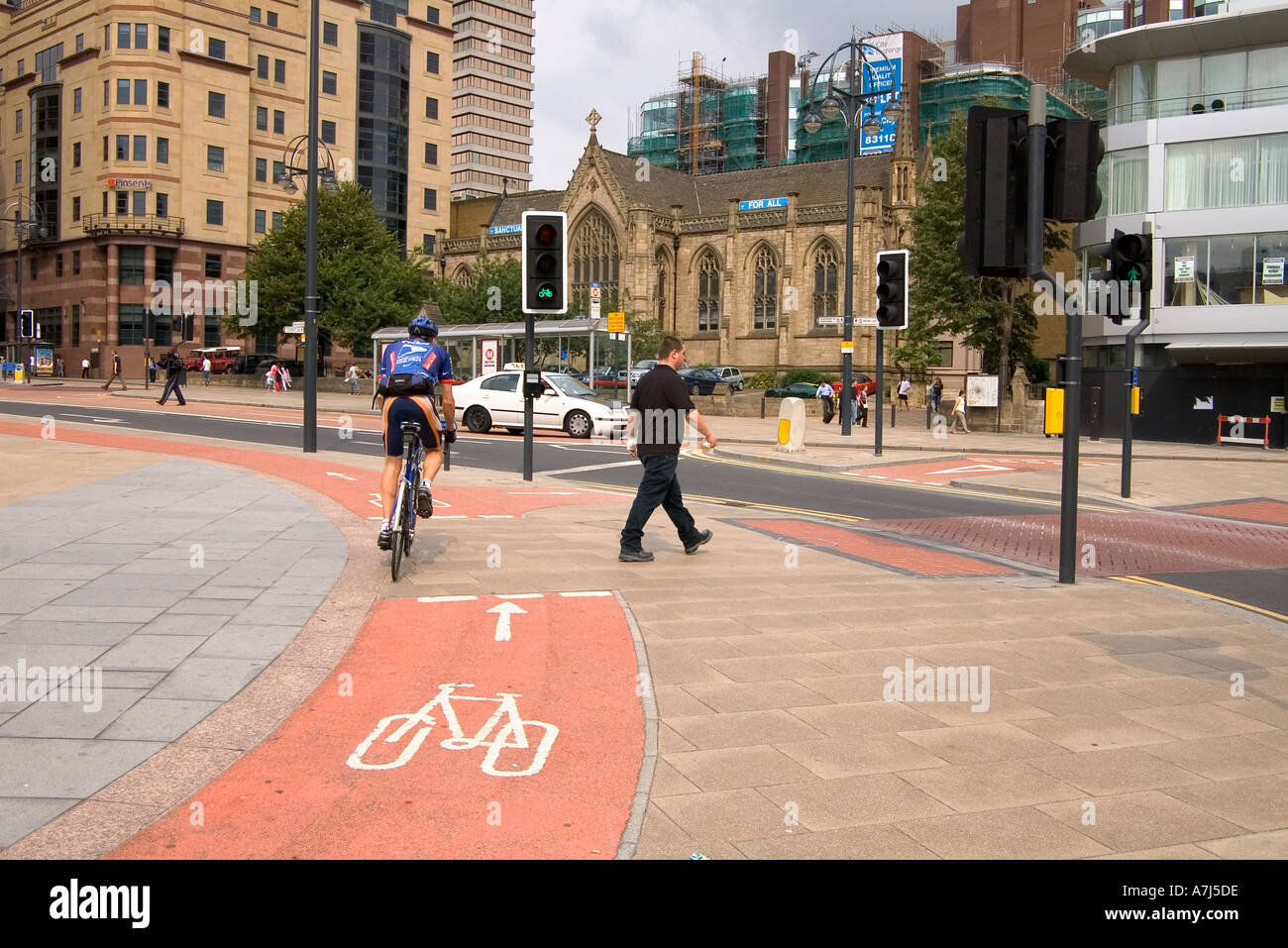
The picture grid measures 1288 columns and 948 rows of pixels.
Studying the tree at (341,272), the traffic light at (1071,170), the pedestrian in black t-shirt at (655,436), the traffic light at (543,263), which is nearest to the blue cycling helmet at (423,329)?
the pedestrian in black t-shirt at (655,436)

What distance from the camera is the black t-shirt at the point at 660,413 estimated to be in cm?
914

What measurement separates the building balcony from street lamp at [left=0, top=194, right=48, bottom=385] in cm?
291

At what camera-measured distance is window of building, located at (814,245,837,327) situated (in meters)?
67.9

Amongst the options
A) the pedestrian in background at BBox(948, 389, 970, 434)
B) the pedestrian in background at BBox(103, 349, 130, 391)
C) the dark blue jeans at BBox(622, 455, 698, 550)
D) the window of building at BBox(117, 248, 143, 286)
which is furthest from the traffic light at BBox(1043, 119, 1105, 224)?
the window of building at BBox(117, 248, 143, 286)

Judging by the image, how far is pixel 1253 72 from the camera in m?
35.6

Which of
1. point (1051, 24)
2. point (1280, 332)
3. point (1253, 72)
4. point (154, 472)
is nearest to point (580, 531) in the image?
point (154, 472)

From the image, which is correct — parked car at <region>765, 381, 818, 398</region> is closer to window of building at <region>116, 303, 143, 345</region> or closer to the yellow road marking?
window of building at <region>116, 303, 143, 345</region>

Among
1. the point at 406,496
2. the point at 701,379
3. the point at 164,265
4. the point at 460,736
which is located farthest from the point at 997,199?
the point at 164,265

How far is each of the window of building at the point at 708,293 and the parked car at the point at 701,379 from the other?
18670 millimetres

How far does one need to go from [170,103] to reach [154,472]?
201 ft

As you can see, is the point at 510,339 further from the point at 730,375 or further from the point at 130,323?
the point at 130,323

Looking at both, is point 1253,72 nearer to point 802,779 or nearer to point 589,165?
point 802,779

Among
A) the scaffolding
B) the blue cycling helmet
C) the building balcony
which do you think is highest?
the scaffolding

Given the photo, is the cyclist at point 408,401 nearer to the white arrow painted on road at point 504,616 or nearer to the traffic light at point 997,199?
the white arrow painted on road at point 504,616
